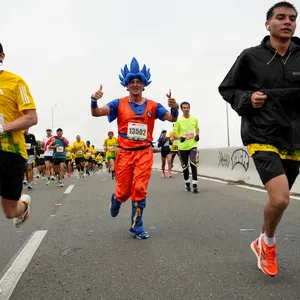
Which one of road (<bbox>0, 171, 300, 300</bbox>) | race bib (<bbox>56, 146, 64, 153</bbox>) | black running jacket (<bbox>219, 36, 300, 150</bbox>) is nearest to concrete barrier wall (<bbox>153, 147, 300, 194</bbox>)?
road (<bbox>0, 171, 300, 300</bbox>)

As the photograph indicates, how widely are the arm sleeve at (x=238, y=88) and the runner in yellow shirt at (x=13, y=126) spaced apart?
1689 mm

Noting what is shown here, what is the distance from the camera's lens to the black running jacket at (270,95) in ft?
11.0

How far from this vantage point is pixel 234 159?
12.0 metres

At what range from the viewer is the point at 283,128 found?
11.0 feet

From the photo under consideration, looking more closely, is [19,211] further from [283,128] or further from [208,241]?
[283,128]

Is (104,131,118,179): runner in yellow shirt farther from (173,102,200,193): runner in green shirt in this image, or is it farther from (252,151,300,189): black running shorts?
(252,151,300,189): black running shorts

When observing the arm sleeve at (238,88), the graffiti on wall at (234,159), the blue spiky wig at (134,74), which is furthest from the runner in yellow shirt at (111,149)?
the arm sleeve at (238,88)

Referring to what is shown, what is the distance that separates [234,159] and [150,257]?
839 centimetres

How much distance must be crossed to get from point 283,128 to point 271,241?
0.95 meters

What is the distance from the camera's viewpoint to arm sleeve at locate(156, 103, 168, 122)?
5406mm

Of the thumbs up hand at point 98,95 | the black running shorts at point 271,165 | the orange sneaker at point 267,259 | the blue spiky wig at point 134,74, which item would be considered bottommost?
the orange sneaker at point 267,259

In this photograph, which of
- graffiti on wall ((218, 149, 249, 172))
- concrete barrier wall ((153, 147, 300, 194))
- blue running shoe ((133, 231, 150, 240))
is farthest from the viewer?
graffiti on wall ((218, 149, 249, 172))

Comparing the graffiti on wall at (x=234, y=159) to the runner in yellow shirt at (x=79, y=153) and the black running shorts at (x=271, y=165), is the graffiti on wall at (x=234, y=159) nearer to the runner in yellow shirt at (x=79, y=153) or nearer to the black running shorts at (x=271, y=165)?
the black running shorts at (x=271, y=165)

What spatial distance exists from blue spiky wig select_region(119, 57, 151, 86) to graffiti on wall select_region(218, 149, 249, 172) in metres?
6.22
